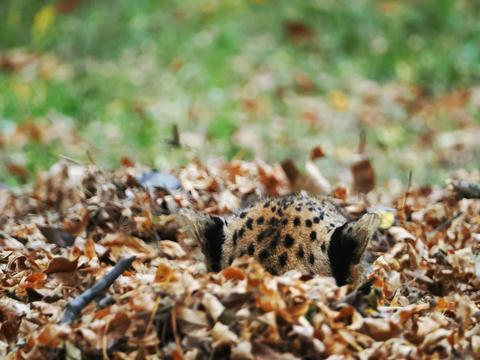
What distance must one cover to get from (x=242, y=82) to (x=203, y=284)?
8.98 m

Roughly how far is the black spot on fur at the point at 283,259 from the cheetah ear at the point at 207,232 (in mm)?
373

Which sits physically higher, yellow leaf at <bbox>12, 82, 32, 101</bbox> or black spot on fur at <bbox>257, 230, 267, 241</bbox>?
black spot on fur at <bbox>257, 230, 267, 241</bbox>

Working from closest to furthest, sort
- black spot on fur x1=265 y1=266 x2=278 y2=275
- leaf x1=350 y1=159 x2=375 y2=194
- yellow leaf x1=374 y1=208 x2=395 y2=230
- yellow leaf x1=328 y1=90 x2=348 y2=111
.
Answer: black spot on fur x1=265 y1=266 x2=278 y2=275
yellow leaf x1=374 y1=208 x2=395 y2=230
leaf x1=350 y1=159 x2=375 y2=194
yellow leaf x1=328 y1=90 x2=348 y2=111

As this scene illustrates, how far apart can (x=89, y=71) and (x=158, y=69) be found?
1.06m

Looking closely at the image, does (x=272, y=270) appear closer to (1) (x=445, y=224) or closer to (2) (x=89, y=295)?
(2) (x=89, y=295)

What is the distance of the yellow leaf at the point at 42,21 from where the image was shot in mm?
13922

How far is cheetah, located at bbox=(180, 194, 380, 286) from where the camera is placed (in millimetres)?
4285

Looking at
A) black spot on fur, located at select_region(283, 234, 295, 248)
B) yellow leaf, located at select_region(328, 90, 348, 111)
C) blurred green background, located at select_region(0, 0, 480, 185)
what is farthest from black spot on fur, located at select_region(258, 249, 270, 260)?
yellow leaf, located at select_region(328, 90, 348, 111)

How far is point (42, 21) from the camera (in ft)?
45.6

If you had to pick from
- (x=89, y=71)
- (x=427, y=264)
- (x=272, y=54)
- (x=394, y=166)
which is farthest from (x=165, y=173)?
(x=272, y=54)

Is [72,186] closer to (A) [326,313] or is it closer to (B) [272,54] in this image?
(A) [326,313]

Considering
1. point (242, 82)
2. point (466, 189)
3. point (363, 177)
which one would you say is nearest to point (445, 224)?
point (466, 189)

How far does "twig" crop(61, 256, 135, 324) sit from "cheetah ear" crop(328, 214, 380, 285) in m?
0.98

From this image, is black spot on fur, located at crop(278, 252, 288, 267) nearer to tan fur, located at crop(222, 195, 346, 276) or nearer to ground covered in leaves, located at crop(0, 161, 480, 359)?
tan fur, located at crop(222, 195, 346, 276)
